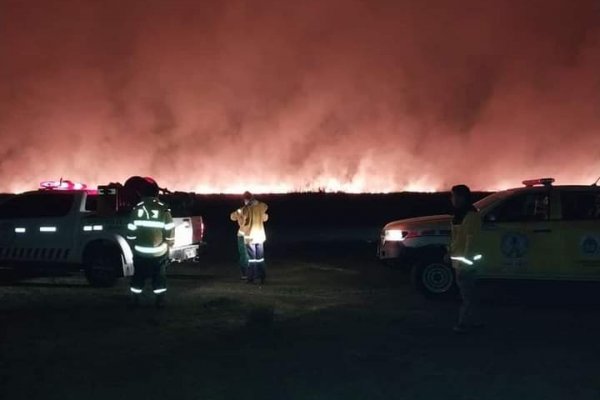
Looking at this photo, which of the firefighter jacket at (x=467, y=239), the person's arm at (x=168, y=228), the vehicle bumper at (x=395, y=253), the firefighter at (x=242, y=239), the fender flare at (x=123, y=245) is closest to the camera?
the firefighter jacket at (x=467, y=239)

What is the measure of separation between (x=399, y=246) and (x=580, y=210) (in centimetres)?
274

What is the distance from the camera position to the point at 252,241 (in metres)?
13.3

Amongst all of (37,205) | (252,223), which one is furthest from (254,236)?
(37,205)

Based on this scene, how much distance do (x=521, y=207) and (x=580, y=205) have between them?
805 millimetres

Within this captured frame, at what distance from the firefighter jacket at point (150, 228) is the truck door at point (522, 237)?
459 cm

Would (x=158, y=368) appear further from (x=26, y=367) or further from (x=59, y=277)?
(x=59, y=277)

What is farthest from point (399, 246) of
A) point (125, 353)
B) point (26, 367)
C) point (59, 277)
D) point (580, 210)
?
point (59, 277)

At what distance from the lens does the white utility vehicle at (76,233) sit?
12.8 m

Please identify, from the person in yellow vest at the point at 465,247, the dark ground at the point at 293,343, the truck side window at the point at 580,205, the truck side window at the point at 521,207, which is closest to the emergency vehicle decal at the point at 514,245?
the truck side window at the point at 521,207

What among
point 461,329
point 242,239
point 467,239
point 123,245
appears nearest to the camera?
point 467,239

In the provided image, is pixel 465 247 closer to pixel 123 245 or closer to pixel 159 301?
pixel 159 301

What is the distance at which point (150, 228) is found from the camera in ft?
34.6

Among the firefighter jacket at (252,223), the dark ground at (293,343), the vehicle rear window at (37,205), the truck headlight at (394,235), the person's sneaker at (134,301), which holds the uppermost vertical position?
the vehicle rear window at (37,205)

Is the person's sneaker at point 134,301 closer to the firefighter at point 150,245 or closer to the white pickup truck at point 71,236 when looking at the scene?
the firefighter at point 150,245
